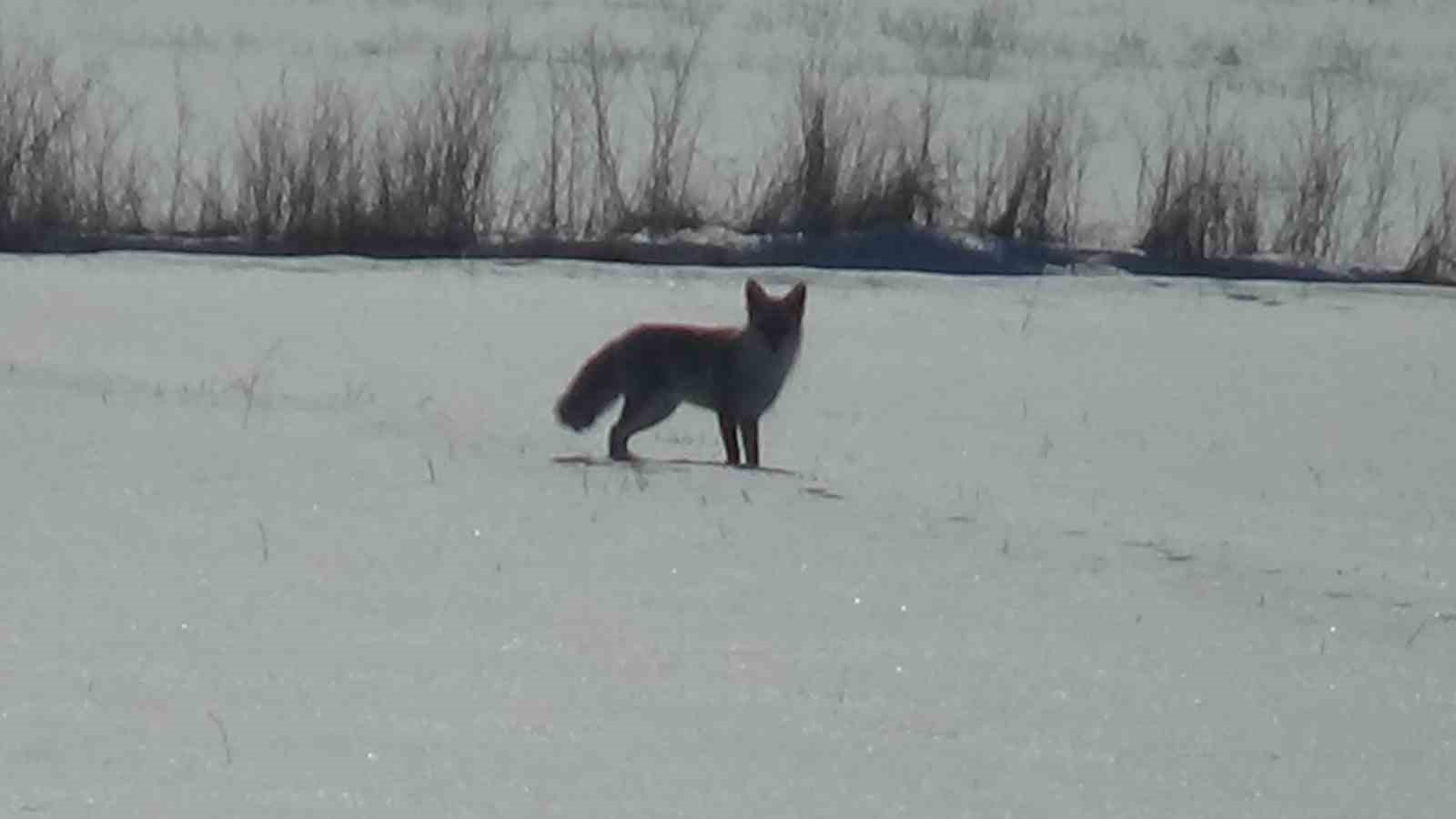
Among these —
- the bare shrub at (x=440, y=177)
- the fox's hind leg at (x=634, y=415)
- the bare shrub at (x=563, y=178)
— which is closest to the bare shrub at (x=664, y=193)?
the bare shrub at (x=563, y=178)

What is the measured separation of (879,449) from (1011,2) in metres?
20.1

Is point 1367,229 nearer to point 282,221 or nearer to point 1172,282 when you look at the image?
point 1172,282

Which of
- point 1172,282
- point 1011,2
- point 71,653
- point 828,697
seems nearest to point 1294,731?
point 828,697

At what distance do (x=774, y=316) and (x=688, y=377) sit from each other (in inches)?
15.4

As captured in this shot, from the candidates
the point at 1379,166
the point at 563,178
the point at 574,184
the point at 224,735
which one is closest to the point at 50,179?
the point at 574,184

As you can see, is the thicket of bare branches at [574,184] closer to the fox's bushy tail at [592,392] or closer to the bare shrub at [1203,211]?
the bare shrub at [1203,211]

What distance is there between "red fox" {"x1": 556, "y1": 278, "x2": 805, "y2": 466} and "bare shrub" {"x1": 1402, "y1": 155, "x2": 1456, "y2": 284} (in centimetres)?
646

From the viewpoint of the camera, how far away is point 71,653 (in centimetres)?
486

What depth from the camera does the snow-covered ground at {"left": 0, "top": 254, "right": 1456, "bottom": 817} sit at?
4.47 meters

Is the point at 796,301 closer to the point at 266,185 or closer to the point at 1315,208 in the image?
the point at 266,185

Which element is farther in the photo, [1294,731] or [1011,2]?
[1011,2]

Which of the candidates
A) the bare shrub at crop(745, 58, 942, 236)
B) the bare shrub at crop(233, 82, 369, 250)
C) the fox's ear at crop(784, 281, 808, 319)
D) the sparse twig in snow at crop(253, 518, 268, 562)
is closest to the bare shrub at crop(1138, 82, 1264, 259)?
the bare shrub at crop(745, 58, 942, 236)

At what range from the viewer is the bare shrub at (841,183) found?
45.9ft

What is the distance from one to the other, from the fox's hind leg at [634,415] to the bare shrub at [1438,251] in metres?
6.89
